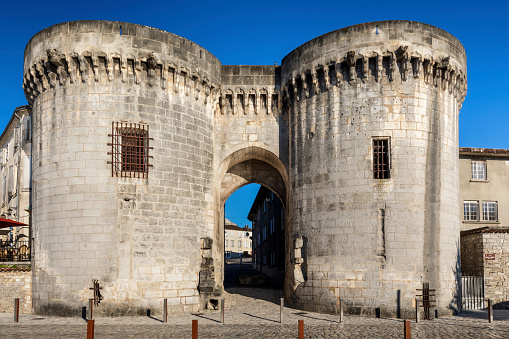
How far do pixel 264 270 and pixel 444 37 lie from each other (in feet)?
115

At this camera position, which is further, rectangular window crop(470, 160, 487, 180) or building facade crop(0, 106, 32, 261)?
rectangular window crop(470, 160, 487, 180)

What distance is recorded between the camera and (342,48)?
22188 millimetres

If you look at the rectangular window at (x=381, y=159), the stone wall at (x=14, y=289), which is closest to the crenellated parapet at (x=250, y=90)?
the rectangular window at (x=381, y=159)

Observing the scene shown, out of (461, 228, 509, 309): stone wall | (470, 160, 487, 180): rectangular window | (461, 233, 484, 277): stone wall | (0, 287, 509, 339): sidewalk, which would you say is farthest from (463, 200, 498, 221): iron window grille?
(0, 287, 509, 339): sidewalk

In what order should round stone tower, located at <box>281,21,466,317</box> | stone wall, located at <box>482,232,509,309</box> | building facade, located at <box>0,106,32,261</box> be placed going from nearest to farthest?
round stone tower, located at <box>281,21,466,317</box>, stone wall, located at <box>482,232,509,309</box>, building facade, located at <box>0,106,32,261</box>

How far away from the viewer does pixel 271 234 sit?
4634 cm

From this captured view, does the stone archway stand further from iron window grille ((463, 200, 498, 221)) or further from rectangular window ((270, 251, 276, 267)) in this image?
rectangular window ((270, 251, 276, 267))

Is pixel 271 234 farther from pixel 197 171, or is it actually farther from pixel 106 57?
pixel 106 57

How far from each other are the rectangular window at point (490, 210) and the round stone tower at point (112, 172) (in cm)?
1788

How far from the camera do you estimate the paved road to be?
51.2 feet

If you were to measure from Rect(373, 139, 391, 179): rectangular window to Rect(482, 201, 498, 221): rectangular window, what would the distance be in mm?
13230

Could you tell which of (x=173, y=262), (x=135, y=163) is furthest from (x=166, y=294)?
(x=135, y=163)

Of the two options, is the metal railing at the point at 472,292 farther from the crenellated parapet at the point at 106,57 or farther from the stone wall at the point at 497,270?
the crenellated parapet at the point at 106,57

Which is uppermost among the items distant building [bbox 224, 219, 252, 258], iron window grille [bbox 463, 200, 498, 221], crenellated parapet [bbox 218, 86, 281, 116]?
crenellated parapet [bbox 218, 86, 281, 116]
